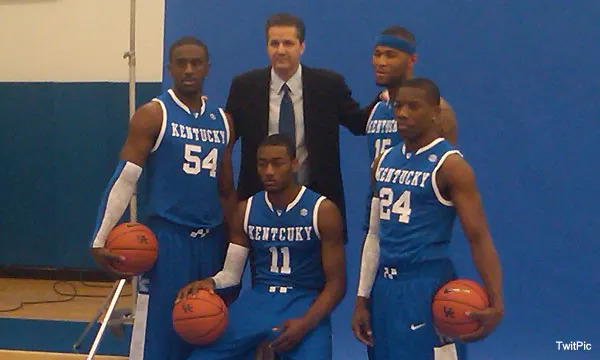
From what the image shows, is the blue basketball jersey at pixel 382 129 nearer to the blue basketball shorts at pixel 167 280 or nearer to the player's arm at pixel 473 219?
the player's arm at pixel 473 219

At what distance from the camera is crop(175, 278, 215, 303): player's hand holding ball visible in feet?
11.6

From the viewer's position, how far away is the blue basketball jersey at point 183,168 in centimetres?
365

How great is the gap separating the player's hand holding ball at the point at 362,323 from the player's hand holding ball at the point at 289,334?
8.9 inches

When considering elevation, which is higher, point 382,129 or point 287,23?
point 287,23

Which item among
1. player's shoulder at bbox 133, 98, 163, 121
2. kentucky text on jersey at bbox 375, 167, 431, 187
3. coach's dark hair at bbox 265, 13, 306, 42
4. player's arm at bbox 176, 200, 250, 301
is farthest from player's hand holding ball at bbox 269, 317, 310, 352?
coach's dark hair at bbox 265, 13, 306, 42

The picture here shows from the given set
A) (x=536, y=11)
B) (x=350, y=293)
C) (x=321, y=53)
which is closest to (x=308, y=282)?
(x=350, y=293)

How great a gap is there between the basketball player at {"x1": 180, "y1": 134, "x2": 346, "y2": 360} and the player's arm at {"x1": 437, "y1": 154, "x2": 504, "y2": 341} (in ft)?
2.19

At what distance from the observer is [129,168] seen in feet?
11.9

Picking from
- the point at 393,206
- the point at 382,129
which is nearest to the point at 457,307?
the point at 393,206

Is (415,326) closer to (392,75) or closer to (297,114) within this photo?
(392,75)

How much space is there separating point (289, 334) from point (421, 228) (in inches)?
29.4

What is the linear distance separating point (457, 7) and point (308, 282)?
2.40 metres

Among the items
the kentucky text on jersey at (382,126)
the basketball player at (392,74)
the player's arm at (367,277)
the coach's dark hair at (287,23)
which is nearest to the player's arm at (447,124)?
the basketball player at (392,74)

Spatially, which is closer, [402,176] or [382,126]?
[402,176]
